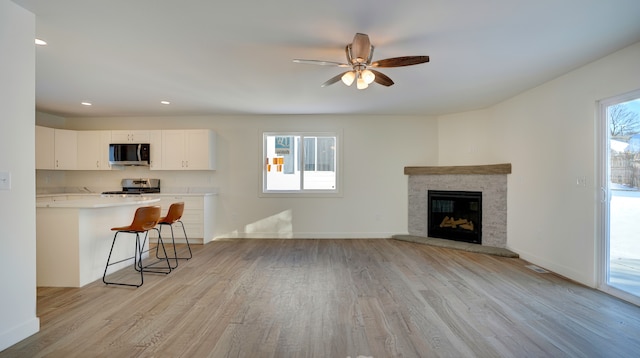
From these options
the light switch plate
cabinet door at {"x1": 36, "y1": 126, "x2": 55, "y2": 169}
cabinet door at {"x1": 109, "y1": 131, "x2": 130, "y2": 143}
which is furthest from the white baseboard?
cabinet door at {"x1": 36, "y1": 126, "x2": 55, "y2": 169}

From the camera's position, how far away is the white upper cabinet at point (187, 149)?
554 cm

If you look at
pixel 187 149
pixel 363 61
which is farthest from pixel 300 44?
pixel 187 149

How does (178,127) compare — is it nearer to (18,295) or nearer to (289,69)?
(289,69)

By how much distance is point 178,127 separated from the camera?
5875mm

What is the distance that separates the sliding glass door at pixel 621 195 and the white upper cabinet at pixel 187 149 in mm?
5845

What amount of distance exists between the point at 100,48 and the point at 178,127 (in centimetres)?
315

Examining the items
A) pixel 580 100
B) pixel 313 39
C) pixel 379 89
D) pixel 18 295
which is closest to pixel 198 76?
pixel 313 39

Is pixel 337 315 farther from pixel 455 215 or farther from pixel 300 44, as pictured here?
pixel 455 215

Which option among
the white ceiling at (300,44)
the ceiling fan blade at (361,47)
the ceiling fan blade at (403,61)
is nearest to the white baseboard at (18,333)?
the white ceiling at (300,44)

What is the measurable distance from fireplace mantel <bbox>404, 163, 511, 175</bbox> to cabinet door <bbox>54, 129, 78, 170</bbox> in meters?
6.56

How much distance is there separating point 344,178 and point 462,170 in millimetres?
2200

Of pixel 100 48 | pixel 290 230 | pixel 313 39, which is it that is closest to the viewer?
pixel 313 39

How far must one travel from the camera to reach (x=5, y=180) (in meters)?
2.02

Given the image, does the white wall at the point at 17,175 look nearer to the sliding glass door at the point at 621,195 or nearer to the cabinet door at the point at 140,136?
the cabinet door at the point at 140,136
